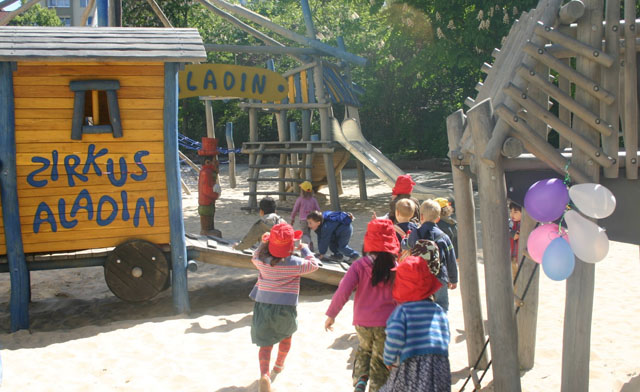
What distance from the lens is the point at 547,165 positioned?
374cm

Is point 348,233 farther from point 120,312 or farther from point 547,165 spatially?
point 547,165

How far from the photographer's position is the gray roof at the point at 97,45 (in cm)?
633

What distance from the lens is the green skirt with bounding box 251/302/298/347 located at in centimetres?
465

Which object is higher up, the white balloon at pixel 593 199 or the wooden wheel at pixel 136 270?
the white balloon at pixel 593 199

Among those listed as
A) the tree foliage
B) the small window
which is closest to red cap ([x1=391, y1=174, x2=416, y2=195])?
the small window

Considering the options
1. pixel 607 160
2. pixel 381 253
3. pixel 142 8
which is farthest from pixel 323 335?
pixel 142 8

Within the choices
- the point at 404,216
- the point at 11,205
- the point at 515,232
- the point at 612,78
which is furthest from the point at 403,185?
the point at 11,205

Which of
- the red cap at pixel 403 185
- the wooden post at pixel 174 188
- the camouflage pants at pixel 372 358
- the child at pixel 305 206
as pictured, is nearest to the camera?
the camouflage pants at pixel 372 358

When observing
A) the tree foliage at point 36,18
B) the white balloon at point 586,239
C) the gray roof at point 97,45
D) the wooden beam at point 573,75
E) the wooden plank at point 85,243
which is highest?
the tree foliage at point 36,18

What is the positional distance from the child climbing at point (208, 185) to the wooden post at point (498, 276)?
257 inches

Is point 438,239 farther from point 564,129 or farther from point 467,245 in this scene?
point 564,129

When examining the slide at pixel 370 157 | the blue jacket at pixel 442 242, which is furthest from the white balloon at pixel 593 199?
the slide at pixel 370 157

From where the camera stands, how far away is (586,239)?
3320 mm

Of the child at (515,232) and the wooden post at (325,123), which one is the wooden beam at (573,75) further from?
the wooden post at (325,123)
